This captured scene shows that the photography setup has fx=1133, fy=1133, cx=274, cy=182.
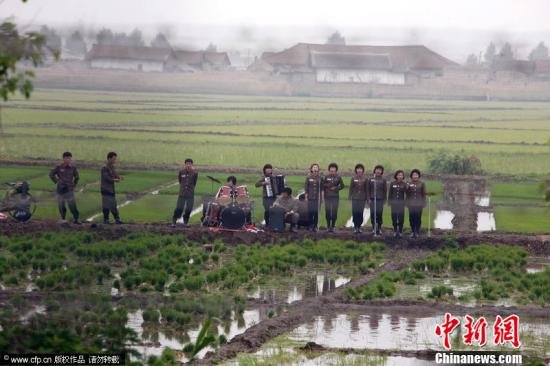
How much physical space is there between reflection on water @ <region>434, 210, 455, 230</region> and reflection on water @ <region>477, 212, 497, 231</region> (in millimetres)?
596

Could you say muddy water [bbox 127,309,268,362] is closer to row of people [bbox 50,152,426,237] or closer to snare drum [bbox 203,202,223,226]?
snare drum [bbox 203,202,223,226]

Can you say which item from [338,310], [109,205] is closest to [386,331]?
[338,310]

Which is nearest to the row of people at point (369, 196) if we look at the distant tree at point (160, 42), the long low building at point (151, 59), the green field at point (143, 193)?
the green field at point (143, 193)

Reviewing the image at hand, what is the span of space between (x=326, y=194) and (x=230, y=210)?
2.05m

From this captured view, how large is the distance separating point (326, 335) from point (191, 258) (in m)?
5.58

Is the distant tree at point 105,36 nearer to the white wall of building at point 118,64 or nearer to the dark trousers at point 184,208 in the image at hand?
the white wall of building at point 118,64

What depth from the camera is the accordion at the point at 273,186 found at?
2178 centimetres

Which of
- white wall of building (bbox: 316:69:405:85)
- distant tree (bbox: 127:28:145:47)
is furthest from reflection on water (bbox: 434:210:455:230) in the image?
white wall of building (bbox: 316:69:405:85)

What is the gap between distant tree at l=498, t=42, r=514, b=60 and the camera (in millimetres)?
75812

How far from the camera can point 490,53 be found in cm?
8225

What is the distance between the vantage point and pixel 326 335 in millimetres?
13703

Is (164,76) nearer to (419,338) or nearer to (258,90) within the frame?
(258,90)

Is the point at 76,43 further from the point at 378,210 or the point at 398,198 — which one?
the point at 398,198

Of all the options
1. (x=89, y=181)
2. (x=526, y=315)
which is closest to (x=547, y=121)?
(x=89, y=181)
